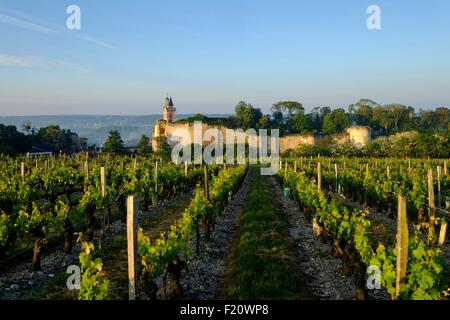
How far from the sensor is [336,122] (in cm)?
10325

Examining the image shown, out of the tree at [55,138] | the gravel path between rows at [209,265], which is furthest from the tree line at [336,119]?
the gravel path between rows at [209,265]

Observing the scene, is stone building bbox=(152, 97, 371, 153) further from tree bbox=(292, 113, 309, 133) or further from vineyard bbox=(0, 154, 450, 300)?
vineyard bbox=(0, 154, 450, 300)

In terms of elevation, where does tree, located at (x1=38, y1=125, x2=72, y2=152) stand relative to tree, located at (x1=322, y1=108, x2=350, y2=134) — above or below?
below

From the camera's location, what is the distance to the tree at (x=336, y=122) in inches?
3912

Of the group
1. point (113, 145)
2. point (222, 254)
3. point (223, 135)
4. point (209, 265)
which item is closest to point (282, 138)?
point (223, 135)

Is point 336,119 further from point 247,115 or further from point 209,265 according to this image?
point 209,265

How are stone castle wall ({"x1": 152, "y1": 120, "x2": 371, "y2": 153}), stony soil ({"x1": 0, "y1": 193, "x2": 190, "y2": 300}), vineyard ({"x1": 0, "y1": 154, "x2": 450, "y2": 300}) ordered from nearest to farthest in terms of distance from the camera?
vineyard ({"x1": 0, "y1": 154, "x2": 450, "y2": 300}) < stony soil ({"x1": 0, "y1": 193, "x2": 190, "y2": 300}) < stone castle wall ({"x1": 152, "y1": 120, "x2": 371, "y2": 153})

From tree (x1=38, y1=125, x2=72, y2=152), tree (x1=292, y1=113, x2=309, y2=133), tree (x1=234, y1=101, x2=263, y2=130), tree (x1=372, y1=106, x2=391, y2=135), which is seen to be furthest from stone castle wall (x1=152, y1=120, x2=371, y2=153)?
tree (x1=372, y1=106, x2=391, y2=135)

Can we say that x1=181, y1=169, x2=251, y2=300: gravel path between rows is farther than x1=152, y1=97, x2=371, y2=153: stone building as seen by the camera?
No

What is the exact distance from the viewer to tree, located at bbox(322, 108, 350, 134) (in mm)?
99375

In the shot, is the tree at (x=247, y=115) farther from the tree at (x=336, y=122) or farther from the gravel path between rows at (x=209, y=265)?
the gravel path between rows at (x=209, y=265)
